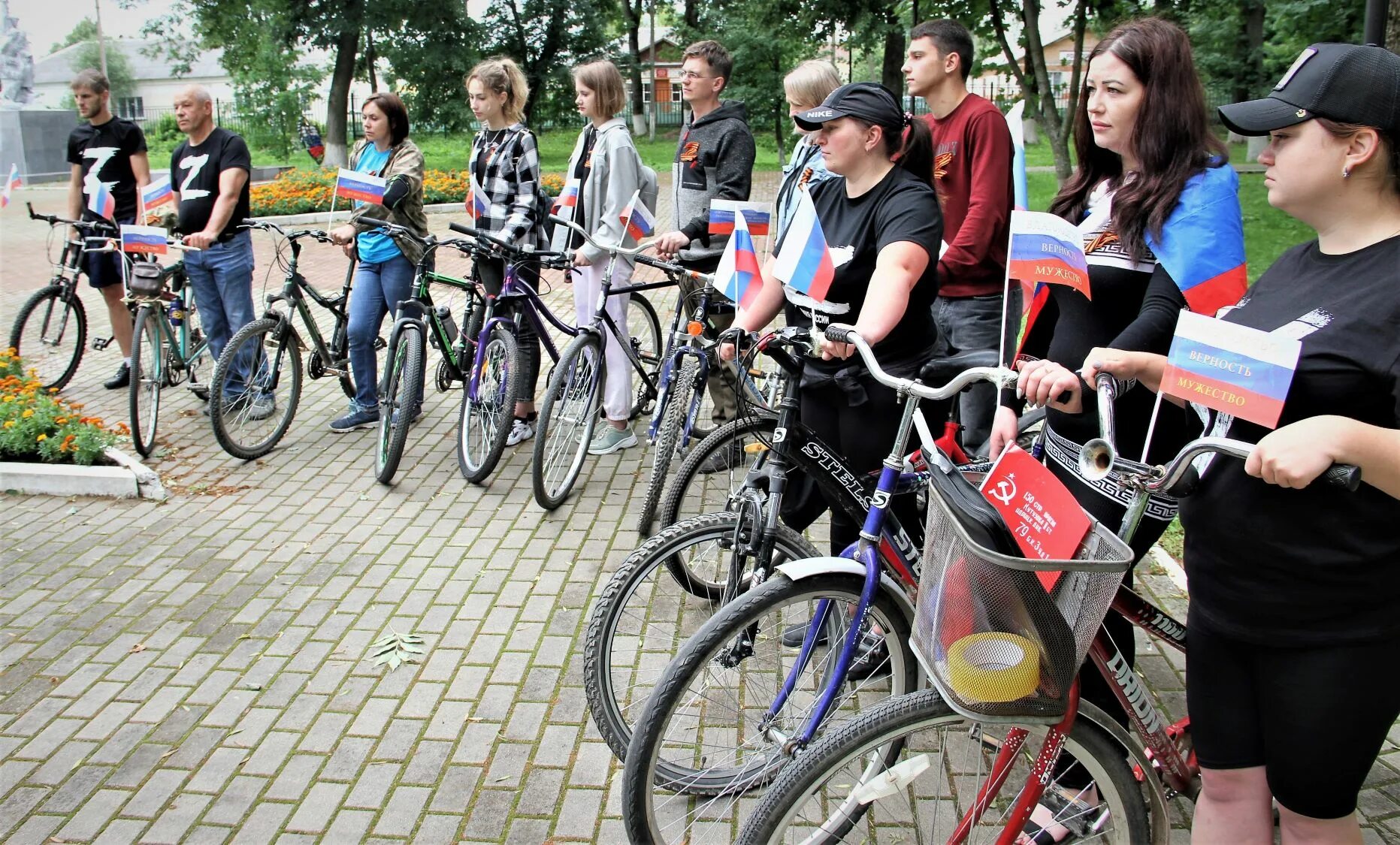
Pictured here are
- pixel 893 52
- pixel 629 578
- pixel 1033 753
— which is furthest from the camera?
pixel 893 52

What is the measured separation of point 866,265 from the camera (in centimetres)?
326

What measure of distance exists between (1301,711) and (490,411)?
14.7ft

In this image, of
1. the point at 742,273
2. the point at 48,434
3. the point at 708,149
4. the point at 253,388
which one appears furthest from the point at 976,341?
the point at 48,434

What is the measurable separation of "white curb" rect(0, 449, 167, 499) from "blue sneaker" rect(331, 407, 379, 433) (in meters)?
1.21

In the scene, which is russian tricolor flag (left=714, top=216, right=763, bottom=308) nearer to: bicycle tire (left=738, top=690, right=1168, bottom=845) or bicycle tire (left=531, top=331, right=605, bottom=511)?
bicycle tire (left=738, top=690, right=1168, bottom=845)

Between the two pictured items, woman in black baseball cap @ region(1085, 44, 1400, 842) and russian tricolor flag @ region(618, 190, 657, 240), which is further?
russian tricolor flag @ region(618, 190, 657, 240)

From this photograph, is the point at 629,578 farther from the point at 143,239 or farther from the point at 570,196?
the point at 143,239

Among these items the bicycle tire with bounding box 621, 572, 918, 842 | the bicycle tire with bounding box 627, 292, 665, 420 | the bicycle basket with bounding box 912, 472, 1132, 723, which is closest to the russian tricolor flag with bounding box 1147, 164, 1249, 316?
the bicycle basket with bounding box 912, 472, 1132, 723

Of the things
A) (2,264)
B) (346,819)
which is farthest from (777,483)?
(2,264)

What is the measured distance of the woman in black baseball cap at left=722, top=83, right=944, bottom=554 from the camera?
119 inches

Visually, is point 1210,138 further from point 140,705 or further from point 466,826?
point 140,705

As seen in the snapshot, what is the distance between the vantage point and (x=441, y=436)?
6590mm

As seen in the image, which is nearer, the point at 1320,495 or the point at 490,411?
the point at 1320,495

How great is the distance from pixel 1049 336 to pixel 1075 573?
120cm
